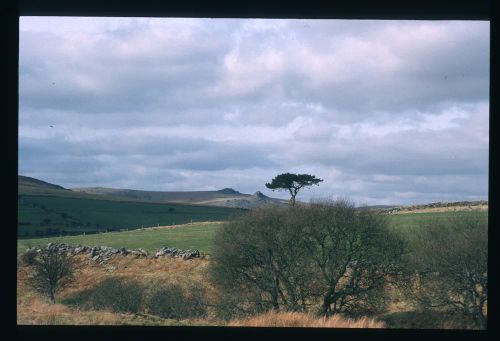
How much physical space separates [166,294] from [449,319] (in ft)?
23.5

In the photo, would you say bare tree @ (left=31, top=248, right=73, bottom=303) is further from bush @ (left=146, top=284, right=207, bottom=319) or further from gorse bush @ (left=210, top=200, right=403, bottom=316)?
gorse bush @ (left=210, top=200, right=403, bottom=316)

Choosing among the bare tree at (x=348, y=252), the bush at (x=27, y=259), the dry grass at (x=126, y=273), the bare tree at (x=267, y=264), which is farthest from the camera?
the bush at (x=27, y=259)

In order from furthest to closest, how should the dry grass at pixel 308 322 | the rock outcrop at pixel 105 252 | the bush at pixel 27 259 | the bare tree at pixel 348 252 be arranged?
1. the rock outcrop at pixel 105 252
2. the bush at pixel 27 259
3. the bare tree at pixel 348 252
4. the dry grass at pixel 308 322

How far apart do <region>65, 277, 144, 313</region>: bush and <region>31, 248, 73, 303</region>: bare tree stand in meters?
0.69

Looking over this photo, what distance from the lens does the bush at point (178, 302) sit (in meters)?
15.2

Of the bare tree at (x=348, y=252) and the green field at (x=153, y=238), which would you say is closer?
the bare tree at (x=348, y=252)

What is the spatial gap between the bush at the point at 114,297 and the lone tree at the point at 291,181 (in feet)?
18.7

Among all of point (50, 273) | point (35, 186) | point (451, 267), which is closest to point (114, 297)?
point (50, 273)

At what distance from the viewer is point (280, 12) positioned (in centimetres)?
286

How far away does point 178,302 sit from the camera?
1581 cm

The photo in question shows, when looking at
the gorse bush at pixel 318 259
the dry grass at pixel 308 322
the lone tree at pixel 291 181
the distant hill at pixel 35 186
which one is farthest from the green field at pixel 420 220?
the distant hill at pixel 35 186

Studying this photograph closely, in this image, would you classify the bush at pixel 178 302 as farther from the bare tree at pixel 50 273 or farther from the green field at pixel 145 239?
the bare tree at pixel 50 273
